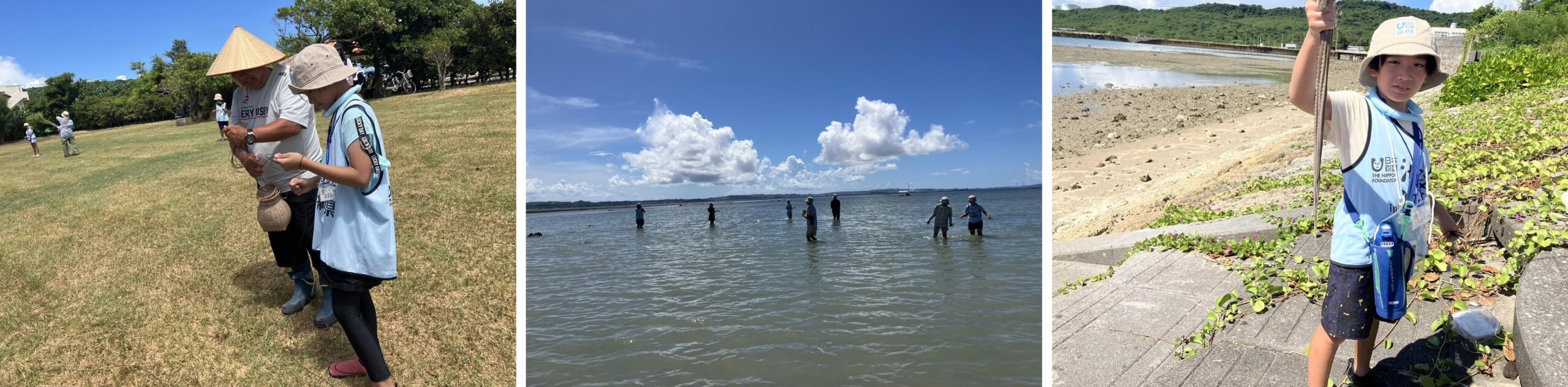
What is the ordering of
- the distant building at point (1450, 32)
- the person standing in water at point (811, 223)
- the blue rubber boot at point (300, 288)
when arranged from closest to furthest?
1. the blue rubber boot at point (300, 288)
2. the person standing in water at point (811, 223)
3. the distant building at point (1450, 32)

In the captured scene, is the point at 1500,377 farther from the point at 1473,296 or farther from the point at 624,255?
the point at 624,255

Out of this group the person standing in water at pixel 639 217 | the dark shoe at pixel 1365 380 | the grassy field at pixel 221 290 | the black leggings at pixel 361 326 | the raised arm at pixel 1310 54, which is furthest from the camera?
the person standing in water at pixel 639 217

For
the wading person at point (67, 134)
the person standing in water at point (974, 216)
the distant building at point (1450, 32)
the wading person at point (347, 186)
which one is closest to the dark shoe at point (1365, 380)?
the wading person at point (347, 186)

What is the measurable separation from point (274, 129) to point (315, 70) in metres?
0.89

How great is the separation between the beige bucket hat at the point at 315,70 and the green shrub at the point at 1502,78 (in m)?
11.4

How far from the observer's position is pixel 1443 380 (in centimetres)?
254

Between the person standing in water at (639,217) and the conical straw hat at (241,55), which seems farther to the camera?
the person standing in water at (639,217)

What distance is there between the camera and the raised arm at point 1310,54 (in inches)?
76.7

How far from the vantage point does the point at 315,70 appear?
9.50 feet

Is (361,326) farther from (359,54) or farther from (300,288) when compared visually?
(359,54)

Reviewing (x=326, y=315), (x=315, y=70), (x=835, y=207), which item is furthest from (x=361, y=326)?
(x=835, y=207)

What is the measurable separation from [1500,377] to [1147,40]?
51224 mm

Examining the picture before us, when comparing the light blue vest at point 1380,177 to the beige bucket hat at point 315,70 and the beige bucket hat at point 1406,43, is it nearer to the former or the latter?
the beige bucket hat at point 1406,43

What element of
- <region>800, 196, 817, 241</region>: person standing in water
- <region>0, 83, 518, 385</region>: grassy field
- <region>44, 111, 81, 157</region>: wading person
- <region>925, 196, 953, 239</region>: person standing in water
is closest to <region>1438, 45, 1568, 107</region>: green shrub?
<region>925, 196, 953, 239</region>: person standing in water
